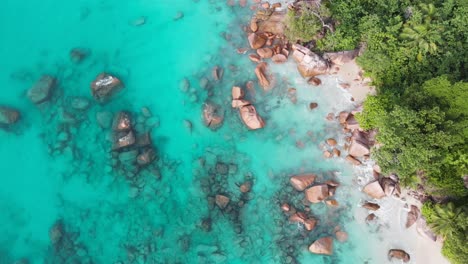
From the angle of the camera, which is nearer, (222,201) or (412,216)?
(412,216)

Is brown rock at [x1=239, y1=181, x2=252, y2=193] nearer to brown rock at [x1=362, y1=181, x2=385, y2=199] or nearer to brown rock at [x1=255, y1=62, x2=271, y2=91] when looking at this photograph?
brown rock at [x1=255, y1=62, x2=271, y2=91]

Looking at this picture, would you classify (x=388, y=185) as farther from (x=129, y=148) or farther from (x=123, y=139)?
(x=123, y=139)

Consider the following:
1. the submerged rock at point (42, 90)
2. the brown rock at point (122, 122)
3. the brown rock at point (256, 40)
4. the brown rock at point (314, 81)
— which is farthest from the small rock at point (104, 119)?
the brown rock at point (314, 81)

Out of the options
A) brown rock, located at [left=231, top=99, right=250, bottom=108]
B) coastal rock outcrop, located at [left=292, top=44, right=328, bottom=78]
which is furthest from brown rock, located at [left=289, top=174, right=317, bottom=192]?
coastal rock outcrop, located at [left=292, top=44, right=328, bottom=78]

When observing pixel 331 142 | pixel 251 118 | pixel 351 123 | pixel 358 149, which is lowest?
pixel 331 142

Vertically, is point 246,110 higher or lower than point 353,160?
higher

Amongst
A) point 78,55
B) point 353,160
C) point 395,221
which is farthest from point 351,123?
point 78,55

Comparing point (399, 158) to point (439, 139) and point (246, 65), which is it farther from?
point (246, 65)
